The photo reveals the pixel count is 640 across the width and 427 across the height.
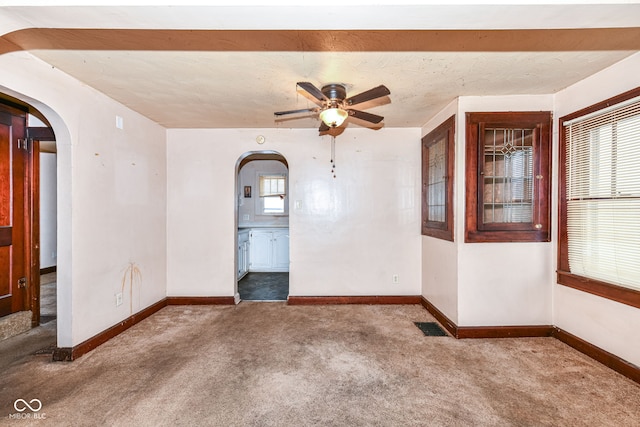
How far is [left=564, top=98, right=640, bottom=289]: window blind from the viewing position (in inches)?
87.0

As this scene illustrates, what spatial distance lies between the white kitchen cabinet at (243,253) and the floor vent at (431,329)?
3416 mm

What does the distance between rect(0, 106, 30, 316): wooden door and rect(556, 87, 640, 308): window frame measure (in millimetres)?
5543

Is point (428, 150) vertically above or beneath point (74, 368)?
above

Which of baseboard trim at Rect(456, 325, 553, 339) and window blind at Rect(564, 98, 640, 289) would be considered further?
baseboard trim at Rect(456, 325, 553, 339)

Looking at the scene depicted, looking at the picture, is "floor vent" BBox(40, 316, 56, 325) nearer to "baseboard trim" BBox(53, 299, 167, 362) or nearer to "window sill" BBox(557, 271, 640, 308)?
"baseboard trim" BBox(53, 299, 167, 362)

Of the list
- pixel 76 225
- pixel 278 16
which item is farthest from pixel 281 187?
pixel 278 16

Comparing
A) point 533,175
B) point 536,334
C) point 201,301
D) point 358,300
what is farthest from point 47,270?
point 533,175

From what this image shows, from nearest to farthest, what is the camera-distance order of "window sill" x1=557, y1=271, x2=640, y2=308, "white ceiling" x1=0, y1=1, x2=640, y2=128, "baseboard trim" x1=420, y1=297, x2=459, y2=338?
1. "white ceiling" x1=0, y1=1, x2=640, y2=128
2. "window sill" x1=557, y1=271, x2=640, y2=308
3. "baseboard trim" x1=420, y1=297, x2=459, y2=338

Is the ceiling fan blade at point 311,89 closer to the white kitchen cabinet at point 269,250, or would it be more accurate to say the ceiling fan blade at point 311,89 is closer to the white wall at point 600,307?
the white wall at point 600,307

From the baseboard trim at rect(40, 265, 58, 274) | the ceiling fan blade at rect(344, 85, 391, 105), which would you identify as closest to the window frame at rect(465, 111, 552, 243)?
the ceiling fan blade at rect(344, 85, 391, 105)

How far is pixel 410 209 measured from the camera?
409cm

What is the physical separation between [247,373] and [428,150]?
3.37 m

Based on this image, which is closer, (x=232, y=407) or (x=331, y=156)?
(x=232, y=407)

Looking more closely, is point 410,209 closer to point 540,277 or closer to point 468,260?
point 468,260
